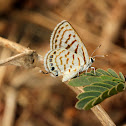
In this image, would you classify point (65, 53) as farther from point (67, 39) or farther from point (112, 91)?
point (112, 91)

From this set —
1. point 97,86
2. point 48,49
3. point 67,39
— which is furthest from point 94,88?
point 48,49

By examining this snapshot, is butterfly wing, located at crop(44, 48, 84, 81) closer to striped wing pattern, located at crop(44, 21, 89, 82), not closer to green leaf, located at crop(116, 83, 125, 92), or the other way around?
striped wing pattern, located at crop(44, 21, 89, 82)

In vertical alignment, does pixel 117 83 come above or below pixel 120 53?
below

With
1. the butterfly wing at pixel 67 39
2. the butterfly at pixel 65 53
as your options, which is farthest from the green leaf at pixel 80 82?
the butterfly wing at pixel 67 39

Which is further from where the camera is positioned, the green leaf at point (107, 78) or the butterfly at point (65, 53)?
the butterfly at point (65, 53)

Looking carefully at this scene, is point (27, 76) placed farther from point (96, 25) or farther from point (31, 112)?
point (96, 25)

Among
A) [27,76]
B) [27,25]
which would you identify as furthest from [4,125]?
[27,25]

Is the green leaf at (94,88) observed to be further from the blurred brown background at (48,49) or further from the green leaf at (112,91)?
the blurred brown background at (48,49)
